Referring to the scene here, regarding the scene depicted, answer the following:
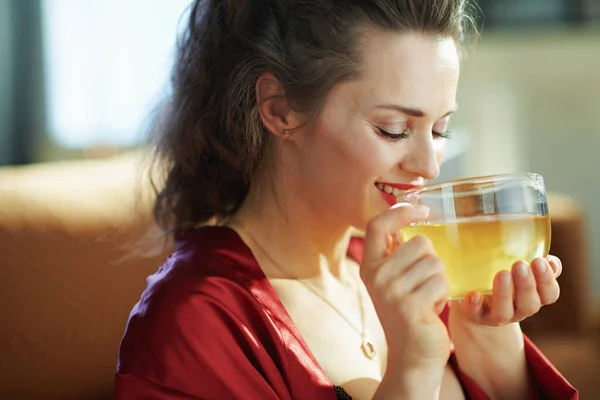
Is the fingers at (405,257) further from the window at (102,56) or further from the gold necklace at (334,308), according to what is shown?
the window at (102,56)

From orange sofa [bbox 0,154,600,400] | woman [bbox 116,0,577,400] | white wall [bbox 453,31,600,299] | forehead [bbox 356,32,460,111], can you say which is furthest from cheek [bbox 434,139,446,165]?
white wall [bbox 453,31,600,299]

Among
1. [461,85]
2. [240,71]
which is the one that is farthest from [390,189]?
[461,85]

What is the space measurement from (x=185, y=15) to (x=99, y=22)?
A: 8.91 ft

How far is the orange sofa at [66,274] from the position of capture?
174cm

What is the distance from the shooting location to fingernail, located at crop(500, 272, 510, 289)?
1042 mm

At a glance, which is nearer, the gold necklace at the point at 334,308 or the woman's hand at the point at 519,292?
the woman's hand at the point at 519,292

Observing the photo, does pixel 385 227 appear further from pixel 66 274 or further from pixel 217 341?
pixel 66 274

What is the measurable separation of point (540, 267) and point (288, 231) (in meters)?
0.47

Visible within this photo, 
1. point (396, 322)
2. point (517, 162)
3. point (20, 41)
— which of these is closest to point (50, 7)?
point (20, 41)

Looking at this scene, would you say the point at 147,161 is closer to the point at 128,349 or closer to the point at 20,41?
the point at 128,349

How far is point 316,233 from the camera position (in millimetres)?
1403

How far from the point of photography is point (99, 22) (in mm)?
4105

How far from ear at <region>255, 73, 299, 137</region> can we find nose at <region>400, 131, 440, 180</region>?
21 centimetres

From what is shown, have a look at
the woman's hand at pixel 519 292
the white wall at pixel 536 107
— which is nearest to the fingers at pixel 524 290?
the woman's hand at pixel 519 292
